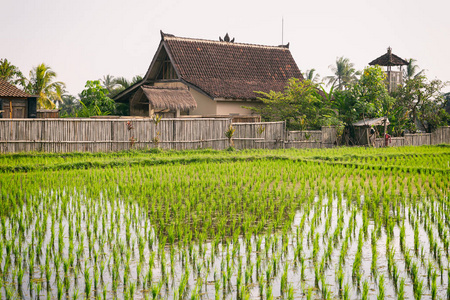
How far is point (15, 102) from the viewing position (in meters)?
23.1

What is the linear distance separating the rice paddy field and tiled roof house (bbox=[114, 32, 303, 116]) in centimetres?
1009

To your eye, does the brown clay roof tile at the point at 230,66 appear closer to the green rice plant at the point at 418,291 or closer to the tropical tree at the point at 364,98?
the tropical tree at the point at 364,98

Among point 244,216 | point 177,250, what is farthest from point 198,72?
point 177,250

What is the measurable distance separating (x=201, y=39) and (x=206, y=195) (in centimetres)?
1740

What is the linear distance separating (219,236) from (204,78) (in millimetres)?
17707

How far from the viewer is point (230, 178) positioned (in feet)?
37.6

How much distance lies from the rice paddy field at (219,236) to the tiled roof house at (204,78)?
10091 mm

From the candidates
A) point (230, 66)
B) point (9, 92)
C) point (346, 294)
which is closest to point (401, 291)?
point (346, 294)

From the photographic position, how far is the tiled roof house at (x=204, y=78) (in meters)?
22.2

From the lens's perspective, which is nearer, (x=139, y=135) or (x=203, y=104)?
(x=139, y=135)

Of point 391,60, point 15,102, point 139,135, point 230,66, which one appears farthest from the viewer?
point 391,60

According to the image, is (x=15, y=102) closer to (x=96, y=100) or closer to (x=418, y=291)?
(x=96, y=100)

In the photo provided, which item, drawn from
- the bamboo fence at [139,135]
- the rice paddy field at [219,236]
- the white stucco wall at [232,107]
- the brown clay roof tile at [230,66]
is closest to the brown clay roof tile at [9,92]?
the brown clay roof tile at [230,66]

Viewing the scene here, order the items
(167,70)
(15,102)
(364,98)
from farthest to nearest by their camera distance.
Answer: (167,70) → (364,98) → (15,102)
